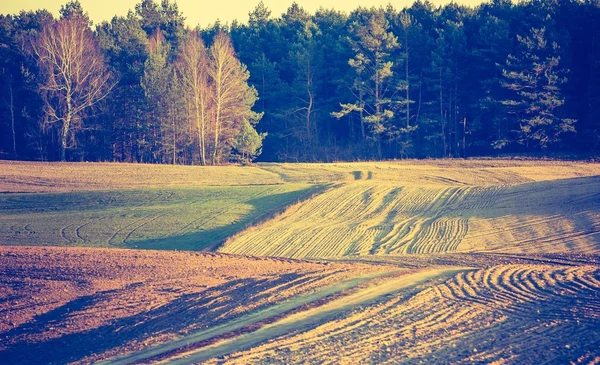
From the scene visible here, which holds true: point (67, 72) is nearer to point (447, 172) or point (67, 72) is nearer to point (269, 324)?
point (447, 172)

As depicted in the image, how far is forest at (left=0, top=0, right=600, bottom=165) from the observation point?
5578 centimetres

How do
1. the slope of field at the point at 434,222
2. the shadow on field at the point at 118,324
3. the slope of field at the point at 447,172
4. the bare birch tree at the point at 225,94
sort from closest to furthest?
1. the shadow on field at the point at 118,324
2. the slope of field at the point at 434,222
3. the slope of field at the point at 447,172
4. the bare birch tree at the point at 225,94

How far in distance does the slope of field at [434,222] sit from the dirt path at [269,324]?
6.85 meters

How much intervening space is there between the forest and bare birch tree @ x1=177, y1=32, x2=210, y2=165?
14 centimetres

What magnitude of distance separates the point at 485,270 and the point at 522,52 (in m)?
41.0

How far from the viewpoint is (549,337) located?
12438 millimetres

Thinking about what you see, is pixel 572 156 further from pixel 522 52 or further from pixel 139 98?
pixel 139 98

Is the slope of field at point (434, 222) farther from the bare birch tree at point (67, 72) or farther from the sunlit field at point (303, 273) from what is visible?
the bare birch tree at point (67, 72)

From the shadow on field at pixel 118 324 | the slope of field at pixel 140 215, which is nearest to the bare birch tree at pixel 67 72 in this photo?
the slope of field at pixel 140 215

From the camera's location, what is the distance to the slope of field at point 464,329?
11555 mm

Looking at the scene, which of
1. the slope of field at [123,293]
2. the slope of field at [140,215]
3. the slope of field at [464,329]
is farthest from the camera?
the slope of field at [140,215]

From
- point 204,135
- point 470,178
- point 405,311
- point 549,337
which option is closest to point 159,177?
point 204,135

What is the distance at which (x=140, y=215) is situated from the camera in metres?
32.1

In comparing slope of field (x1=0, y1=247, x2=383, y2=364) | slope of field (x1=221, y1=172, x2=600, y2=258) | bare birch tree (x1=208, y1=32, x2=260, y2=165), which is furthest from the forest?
slope of field (x1=0, y1=247, x2=383, y2=364)
